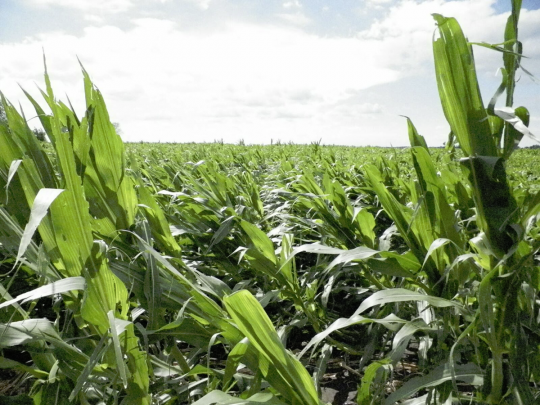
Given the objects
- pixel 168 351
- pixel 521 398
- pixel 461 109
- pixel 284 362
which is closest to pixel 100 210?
pixel 168 351

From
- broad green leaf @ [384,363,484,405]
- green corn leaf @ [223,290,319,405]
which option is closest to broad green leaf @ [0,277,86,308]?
green corn leaf @ [223,290,319,405]

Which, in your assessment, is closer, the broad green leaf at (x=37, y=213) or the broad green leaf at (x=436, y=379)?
the broad green leaf at (x=37, y=213)

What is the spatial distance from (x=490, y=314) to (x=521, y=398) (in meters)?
0.17

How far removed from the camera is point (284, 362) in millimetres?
646

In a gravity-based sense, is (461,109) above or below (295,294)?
above

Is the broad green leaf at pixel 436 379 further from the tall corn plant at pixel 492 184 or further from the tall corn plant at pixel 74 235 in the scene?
the tall corn plant at pixel 74 235

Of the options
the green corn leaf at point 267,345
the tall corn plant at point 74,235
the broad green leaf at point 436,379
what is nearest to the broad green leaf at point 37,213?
the tall corn plant at point 74,235

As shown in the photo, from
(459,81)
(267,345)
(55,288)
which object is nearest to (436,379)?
(267,345)

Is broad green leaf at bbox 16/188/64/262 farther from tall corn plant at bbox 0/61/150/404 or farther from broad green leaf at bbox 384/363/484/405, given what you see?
broad green leaf at bbox 384/363/484/405

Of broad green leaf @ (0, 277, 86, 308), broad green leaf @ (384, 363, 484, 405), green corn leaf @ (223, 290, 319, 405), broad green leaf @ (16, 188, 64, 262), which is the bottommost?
broad green leaf @ (384, 363, 484, 405)

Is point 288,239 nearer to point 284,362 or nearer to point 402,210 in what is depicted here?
point 402,210

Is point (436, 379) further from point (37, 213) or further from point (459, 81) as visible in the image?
point (37, 213)

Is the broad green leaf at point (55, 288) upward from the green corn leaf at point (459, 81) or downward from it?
downward

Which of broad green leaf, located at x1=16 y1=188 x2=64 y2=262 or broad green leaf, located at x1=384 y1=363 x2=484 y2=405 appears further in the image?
broad green leaf, located at x1=384 y1=363 x2=484 y2=405
